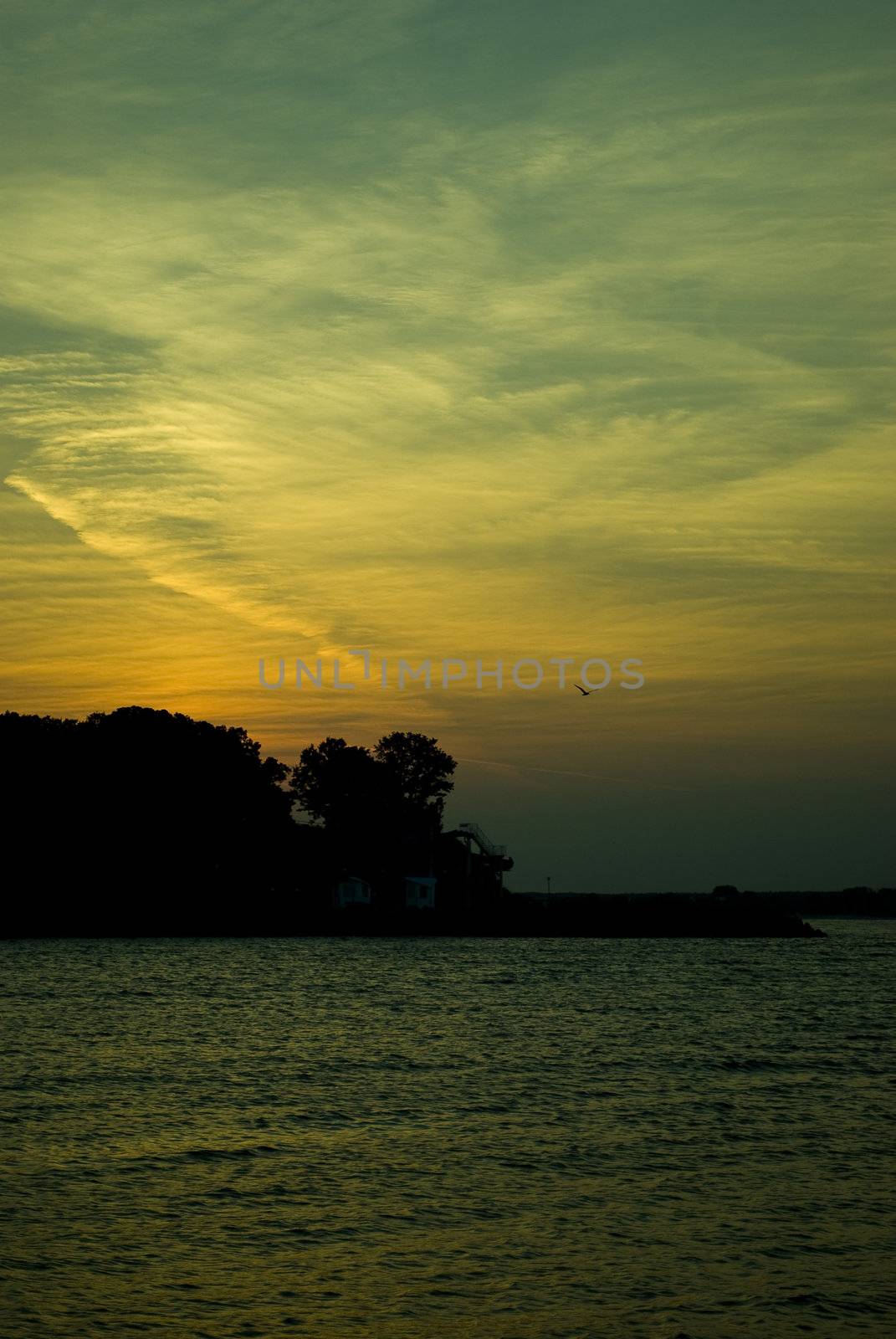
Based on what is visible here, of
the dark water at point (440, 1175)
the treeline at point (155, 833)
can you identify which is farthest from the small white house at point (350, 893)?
the dark water at point (440, 1175)

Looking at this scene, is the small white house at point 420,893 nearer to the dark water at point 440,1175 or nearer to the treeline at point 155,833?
the treeline at point 155,833

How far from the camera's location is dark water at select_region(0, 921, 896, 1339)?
1683 centimetres

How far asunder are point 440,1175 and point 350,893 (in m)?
122

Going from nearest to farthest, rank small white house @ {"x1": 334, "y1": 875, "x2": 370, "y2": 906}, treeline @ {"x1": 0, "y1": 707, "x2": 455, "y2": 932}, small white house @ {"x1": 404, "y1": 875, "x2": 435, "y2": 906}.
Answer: treeline @ {"x1": 0, "y1": 707, "x2": 455, "y2": 932} < small white house @ {"x1": 334, "y1": 875, "x2": 370, "y2": 906} < small white house @ {"x1": 404, "y1": 875, "x2": 435, "y2": 906}

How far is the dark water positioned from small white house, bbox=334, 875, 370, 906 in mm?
89284

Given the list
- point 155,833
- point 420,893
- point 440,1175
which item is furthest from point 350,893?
point 440,1175

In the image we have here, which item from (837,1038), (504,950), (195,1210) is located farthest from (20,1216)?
(504,950)

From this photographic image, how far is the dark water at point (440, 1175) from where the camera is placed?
16828 millimetres

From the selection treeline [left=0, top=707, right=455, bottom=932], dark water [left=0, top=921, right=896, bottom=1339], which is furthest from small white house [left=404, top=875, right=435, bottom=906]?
dark water [left=0, top=921, right=896, bottom=1339]

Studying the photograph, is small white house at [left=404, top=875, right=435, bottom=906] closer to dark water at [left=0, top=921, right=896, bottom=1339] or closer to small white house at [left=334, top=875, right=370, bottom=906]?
small white house at [left=334, top=875, right=370, bottom=906]

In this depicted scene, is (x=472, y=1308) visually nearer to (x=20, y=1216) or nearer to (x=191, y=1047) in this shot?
(x=20, y=1216)

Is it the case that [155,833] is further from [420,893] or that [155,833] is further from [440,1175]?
[440,1175]

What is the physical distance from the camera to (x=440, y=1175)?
2444 cm

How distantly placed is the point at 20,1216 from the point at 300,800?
16672 cm
